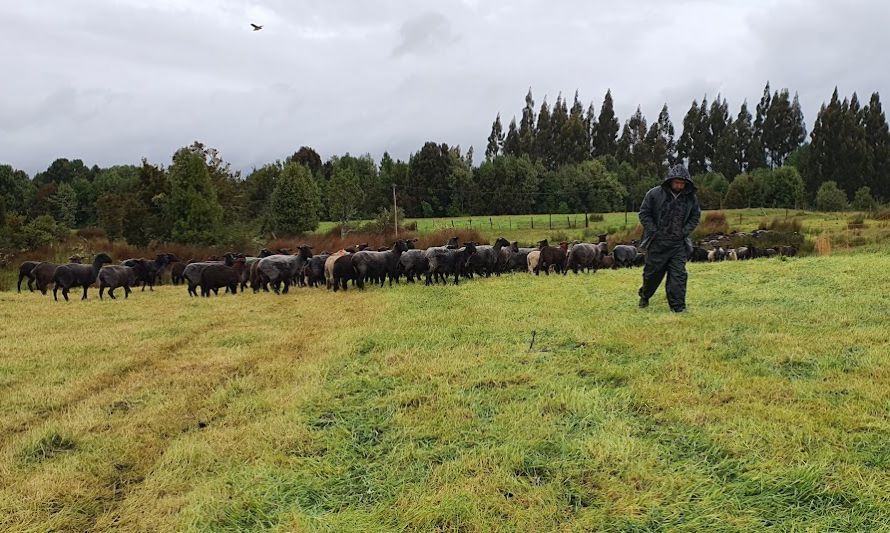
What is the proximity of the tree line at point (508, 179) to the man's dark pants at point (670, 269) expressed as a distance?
3242 centimetres

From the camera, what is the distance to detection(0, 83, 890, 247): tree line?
1569 inches

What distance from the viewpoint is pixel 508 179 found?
70.4m

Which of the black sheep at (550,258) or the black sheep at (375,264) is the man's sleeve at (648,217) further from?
the black sheep at (550,258)

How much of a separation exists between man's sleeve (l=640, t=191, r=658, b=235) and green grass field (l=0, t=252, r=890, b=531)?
5.29 ft

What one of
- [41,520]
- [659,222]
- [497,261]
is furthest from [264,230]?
[41,520]

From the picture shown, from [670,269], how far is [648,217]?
3.19 feet

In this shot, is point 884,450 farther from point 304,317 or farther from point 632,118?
point 632,118

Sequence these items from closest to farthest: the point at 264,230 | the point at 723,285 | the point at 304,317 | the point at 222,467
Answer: the point at 222,467 < the point at 304,317 < the point at 723,285 < the point at 264,230

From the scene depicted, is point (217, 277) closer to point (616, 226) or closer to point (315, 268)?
point (315, 268)

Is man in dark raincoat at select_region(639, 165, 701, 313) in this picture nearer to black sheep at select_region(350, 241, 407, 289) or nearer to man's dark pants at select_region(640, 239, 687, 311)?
man's dark pants at select_region(640, 239, 687, 311)

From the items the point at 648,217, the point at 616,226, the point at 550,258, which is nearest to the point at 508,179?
the point at 616,226

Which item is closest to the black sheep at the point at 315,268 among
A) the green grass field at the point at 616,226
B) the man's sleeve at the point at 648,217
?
the man's sleeve at the point at 648,217

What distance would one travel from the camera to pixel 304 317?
10.8 meters

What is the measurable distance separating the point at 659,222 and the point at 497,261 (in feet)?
36.6
